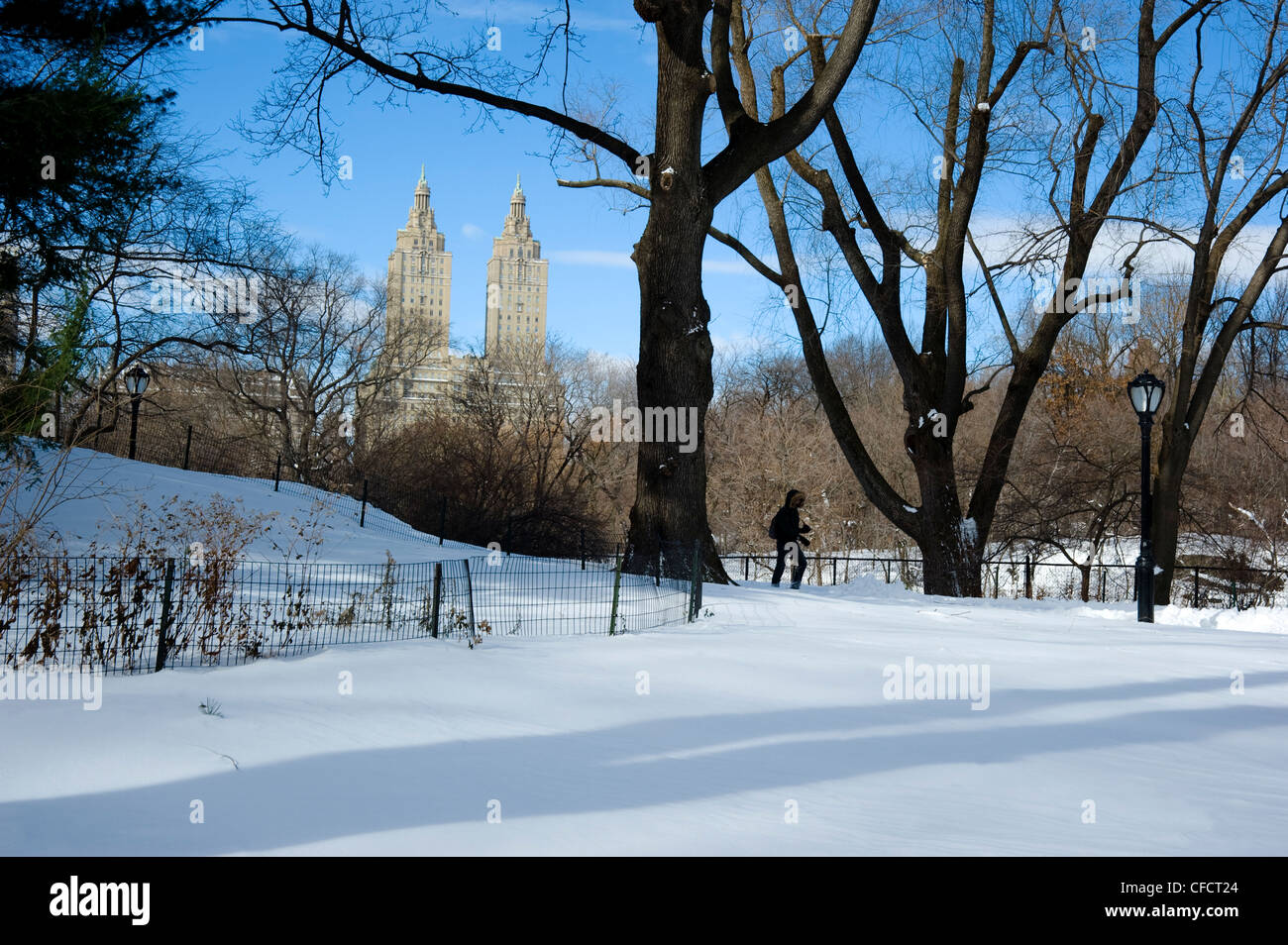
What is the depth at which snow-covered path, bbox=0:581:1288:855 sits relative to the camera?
454 centimetres

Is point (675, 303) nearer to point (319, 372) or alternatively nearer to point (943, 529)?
point (943, 529)

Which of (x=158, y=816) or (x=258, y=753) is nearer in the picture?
(x=158, y=816)

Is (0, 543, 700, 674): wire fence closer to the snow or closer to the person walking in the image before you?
the snow

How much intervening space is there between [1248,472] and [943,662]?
93.2 feet

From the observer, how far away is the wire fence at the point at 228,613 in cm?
760

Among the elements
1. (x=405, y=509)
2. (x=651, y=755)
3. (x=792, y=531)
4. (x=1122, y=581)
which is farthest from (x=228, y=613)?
(x=1122, y=581)

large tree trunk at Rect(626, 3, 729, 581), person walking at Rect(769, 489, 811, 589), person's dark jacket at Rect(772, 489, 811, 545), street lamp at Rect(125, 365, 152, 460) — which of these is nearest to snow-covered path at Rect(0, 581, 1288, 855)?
large tree trunk at Rect(626, 3, 729, 581)

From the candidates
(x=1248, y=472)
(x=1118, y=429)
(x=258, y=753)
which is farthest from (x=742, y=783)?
(x=1248, y=472)

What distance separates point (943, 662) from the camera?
358 inches

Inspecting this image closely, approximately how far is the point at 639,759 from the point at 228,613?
173 inches

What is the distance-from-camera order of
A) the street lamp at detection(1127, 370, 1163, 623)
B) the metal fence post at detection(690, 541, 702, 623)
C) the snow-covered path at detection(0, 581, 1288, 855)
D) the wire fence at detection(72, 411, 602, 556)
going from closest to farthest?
the snow-covered path at detection(0, 581, 1288, 855), the metal fence post at detection(690, 541, 702, 623), the street lamp at detection(1127, 370, 1163, 623), the wire fence at detection(72, 411, 602, 556)

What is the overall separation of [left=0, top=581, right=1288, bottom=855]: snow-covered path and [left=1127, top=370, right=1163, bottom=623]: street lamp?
4702 mm

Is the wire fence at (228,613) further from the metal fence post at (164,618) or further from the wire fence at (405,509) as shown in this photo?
the wire fence at (405,509)
